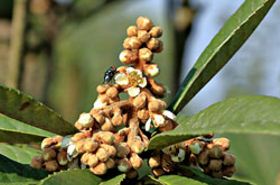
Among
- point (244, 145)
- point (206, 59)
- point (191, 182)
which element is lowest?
point (244, 145)

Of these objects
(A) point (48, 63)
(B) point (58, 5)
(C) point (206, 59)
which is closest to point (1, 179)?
(C) point (206, 59)

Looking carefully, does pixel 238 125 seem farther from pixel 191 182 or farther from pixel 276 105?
pixel 191 182

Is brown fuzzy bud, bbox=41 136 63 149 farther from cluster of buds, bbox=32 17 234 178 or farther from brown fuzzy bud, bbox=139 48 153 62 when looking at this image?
brown fuzzy bud, bbox=139 48 153 62

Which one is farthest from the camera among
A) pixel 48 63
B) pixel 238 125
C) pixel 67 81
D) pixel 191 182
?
pixel 67 81

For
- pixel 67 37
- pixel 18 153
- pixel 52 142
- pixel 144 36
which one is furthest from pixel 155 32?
pixel 67 37

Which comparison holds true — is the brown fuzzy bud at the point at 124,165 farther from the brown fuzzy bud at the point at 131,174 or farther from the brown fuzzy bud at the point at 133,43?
the brown fuzzy bud at the point at 133,43

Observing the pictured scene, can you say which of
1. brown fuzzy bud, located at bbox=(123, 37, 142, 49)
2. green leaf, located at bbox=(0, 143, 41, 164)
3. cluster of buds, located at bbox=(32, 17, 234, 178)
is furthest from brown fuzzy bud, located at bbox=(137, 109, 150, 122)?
green leaf, located at bbox=(0, 143, 41, 164)

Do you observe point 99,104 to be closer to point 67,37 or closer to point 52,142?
point 52,142
